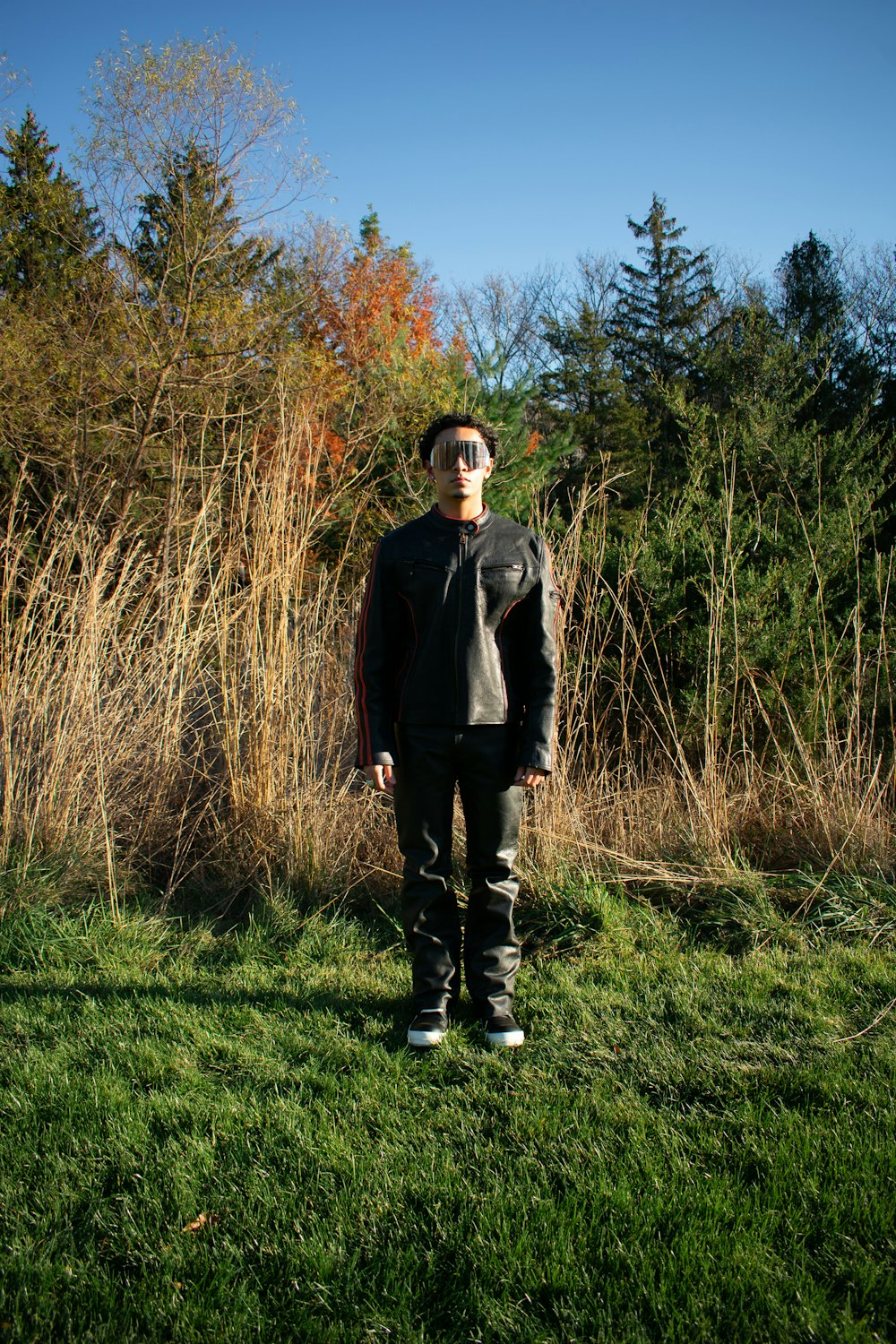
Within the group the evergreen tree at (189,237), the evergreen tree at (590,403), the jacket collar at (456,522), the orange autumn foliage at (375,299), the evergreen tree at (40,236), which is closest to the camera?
the jacket collar at (456,522)

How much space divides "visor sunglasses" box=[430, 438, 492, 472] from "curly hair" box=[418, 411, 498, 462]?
0.05 meters

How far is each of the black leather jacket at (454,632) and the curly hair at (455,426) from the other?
8.2 inches

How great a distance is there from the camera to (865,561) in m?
5.79

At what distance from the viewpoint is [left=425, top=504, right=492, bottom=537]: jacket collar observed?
2.69m

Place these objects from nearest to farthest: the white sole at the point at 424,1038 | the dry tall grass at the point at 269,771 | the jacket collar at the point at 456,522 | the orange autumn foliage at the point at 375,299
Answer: the white sole at the point at 424,1038
the jacket collar at the point at 456,522
the dry tall grass at the point at 269,771
the orange autumn foliage at the point at 375,299

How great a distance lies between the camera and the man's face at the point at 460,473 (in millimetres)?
2646

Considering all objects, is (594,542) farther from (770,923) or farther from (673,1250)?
(673,1250)

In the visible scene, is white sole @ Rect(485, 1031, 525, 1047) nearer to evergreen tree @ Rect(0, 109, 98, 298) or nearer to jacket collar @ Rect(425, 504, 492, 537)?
jacket collar @ Rect(425, 504, 492, 537)

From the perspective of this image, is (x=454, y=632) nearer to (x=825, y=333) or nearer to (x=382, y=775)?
(x=382, y=775)

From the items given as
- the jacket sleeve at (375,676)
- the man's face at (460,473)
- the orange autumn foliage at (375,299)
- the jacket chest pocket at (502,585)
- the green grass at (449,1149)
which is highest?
the orange autumn foliage at (375,299)

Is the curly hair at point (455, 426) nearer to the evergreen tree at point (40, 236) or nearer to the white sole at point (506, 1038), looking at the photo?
the white sole at point (506, 1038)

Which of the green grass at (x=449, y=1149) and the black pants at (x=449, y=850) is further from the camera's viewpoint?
the black pants at (x=449, y=850)

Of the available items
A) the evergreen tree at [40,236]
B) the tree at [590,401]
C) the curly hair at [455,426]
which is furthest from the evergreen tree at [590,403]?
the curly hair at [455,426]

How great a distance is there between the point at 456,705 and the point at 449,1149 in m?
1.16
